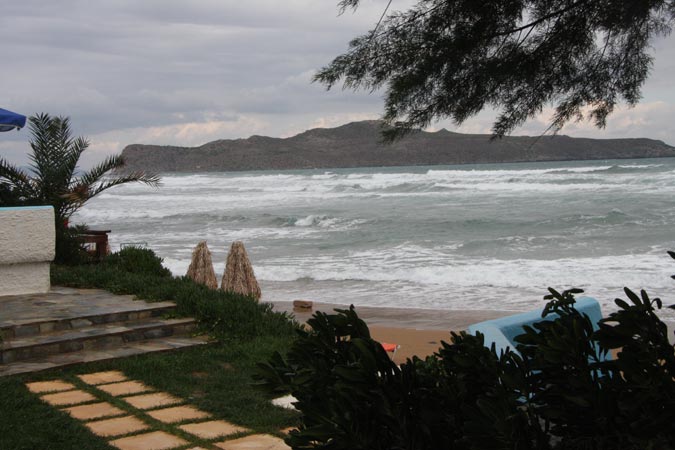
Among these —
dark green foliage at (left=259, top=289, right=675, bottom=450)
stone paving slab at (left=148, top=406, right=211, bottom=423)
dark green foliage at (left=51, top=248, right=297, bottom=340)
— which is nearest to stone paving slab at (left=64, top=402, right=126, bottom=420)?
stone paving slab at (left=148, top=406, right=211, bottom=423)

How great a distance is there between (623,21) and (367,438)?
228cm

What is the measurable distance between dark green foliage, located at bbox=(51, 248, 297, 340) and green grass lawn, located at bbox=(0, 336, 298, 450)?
0.99ft

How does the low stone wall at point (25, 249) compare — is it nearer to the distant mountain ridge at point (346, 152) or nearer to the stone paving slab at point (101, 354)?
the stone paving slab at point (101, 354)

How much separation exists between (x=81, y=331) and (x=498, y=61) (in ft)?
16.7

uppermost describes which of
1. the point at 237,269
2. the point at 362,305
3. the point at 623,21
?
the point at 623,21

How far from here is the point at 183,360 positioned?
6.75m

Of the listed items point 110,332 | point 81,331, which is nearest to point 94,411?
point 110,332

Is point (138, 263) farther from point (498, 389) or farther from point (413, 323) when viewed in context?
point (498, 389)

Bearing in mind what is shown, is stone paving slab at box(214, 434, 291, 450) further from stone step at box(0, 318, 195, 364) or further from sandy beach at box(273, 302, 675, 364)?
sandy beach at box(273, 302, 675, 364)

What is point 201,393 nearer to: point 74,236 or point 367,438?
point 367,438

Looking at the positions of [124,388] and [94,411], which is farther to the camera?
[124,388]

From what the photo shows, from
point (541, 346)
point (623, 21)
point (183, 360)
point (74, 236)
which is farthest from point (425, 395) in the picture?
point (74, 236)

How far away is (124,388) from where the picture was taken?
596cm

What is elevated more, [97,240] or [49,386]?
[97,240]
